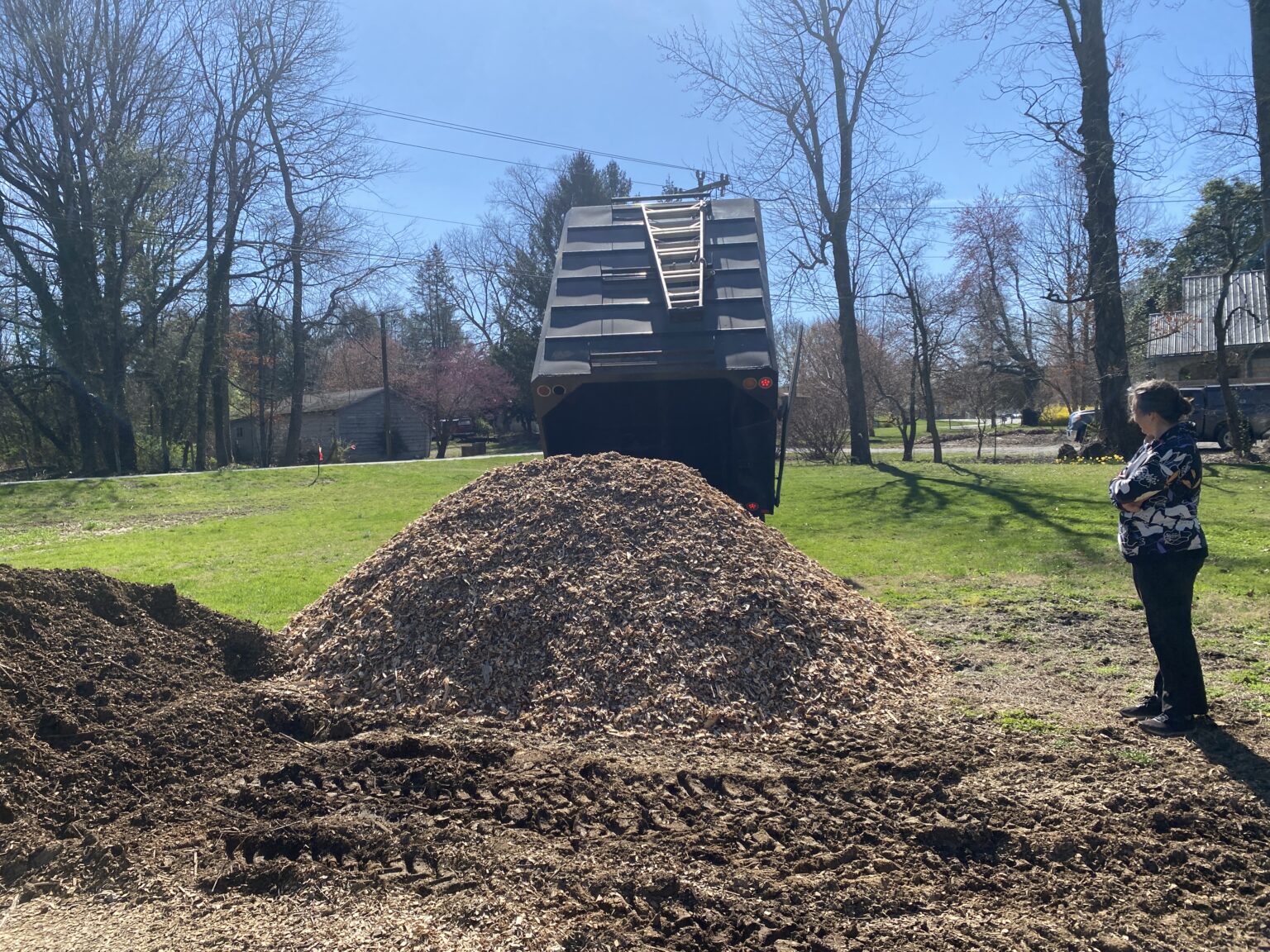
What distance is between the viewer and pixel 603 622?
4.92 m

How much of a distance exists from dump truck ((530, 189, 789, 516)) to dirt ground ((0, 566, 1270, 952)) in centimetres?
314

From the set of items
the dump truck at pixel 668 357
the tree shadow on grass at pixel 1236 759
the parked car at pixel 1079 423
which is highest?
the dump truck at pixel 668 357

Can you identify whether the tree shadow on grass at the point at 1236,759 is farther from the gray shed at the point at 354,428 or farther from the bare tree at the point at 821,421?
the gray shed at the point at 354,428

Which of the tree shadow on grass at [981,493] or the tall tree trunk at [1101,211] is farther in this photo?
the tall tree trunk at [1101,211]

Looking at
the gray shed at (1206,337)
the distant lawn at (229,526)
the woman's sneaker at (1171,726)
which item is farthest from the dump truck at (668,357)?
the gray shed at (1206,337)

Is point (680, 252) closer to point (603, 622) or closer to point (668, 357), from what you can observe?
point (668, 357)

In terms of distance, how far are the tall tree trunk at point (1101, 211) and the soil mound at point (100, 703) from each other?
1380 cm

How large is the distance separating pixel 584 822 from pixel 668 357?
4343 millimetres

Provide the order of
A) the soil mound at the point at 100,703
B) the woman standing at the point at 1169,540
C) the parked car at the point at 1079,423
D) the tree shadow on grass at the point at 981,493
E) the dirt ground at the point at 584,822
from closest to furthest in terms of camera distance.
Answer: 1. the dirt ground at the point at 584,822
2. the soil mound at the point at 100,703
3. the woman standing at the point at 1169,540
4. the tree shadow on grass at the point at 981,493
5. the parked car at the point at 1079,423

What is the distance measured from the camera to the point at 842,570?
859cm

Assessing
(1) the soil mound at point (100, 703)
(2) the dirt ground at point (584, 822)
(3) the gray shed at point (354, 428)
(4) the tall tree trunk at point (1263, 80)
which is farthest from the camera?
(3) the gray shed at point (354, 428)

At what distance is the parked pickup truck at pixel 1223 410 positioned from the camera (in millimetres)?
22078

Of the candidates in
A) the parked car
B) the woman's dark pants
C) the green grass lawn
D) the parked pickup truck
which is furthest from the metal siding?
the woman's dark pants

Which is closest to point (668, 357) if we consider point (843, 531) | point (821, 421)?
point (843, 531)
